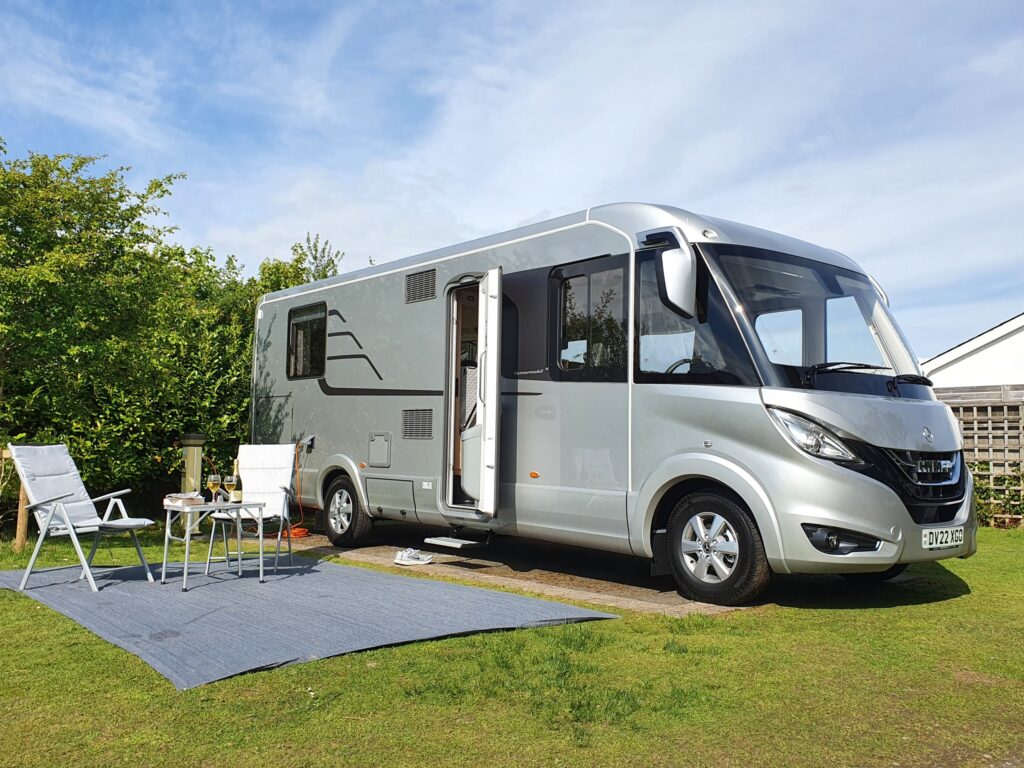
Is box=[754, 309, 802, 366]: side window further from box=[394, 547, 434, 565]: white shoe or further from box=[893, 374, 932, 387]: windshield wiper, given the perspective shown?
box=[394, 547, 434, 565]: white shoe

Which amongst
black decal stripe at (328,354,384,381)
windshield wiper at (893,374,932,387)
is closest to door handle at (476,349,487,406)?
black decal stripe at (328,354,384,381)

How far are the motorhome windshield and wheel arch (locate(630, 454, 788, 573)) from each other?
2.09 ft

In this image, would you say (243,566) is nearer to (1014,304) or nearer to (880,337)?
(880,337)

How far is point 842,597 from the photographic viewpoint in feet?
18.6

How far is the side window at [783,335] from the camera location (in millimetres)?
5250

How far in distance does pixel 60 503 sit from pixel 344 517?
316 centimetres

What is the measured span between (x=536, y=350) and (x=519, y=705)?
3.55 metres

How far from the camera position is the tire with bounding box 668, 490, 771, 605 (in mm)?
5168

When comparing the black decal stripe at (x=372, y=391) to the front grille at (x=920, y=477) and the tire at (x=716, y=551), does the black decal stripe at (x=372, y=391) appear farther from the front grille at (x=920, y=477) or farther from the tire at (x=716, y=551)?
the front grille at (x=920, y=477)

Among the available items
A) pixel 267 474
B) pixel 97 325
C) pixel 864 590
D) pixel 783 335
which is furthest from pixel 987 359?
pixel 97 325

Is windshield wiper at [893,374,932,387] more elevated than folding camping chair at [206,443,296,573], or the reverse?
windshield wiper at [893,374,932,387]

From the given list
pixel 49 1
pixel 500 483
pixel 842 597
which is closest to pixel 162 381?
pixel 49 1

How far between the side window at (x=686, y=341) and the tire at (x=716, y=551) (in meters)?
0.74

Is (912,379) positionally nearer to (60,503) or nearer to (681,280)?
(681,280)
